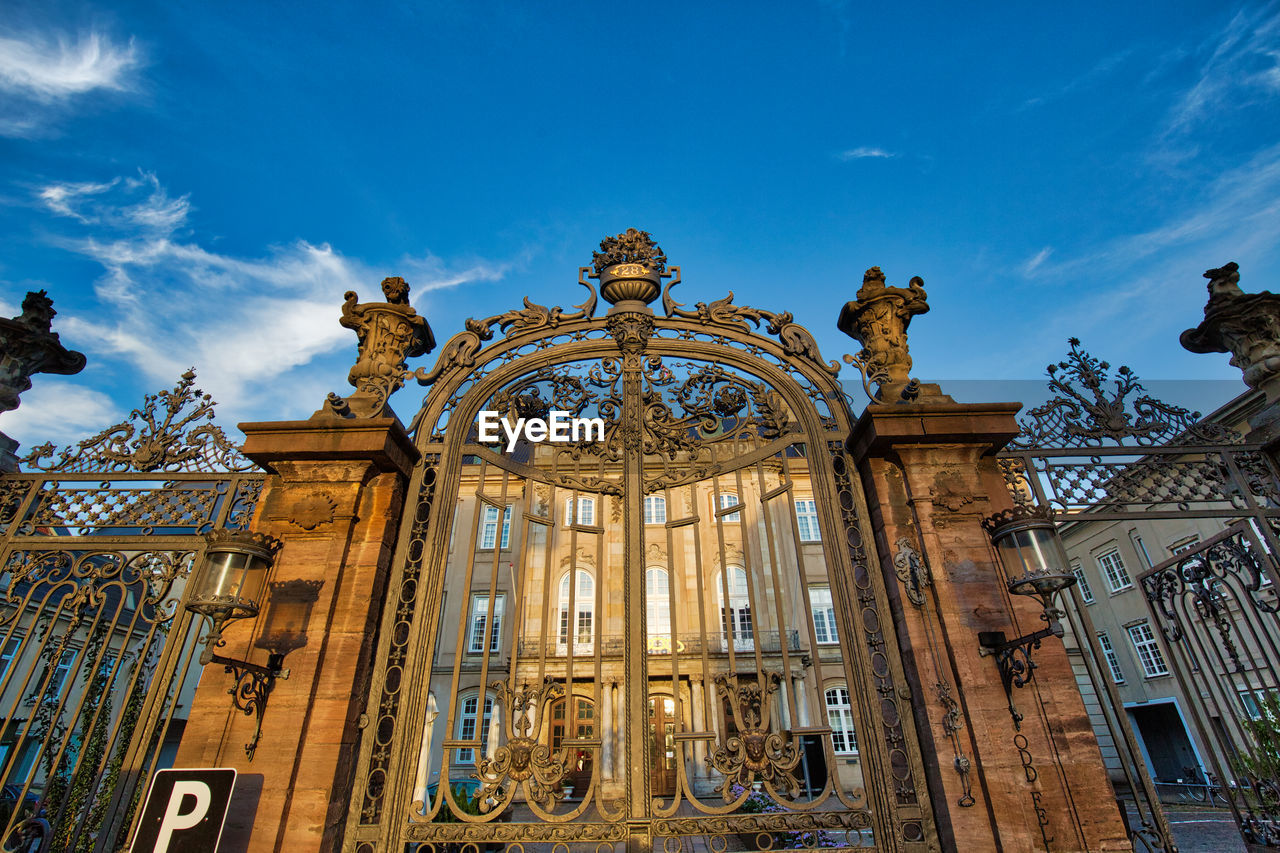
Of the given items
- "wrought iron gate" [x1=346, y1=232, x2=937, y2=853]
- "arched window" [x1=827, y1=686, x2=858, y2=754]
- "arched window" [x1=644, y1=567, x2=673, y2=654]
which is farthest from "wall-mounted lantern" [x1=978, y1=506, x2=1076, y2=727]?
"arched window" [x1=827, y1=686, x2=858, y2=754]

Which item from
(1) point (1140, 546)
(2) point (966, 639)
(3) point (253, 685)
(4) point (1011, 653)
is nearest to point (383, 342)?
(3) point (253, 685)

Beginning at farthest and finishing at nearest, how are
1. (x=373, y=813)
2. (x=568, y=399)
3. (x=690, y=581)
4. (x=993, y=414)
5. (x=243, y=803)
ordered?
(x=690, y=581) < (x=568, y=399) < (x=993, y=414) < (x=373, y=813) < (x=243, y=803)

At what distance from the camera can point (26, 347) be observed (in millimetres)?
6695

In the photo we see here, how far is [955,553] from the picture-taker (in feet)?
17.8

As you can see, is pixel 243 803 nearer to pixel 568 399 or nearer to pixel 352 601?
pixel 352 601

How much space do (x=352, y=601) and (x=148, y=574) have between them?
2.03 m

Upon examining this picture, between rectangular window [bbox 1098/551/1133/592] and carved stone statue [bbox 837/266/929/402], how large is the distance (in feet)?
53.5

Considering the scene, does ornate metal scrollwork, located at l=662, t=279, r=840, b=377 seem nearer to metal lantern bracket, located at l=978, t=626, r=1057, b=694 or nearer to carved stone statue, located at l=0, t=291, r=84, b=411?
metal lantern bracket, located at l=978, t=626, r=1057, b=694

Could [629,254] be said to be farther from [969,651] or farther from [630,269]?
[969,651]

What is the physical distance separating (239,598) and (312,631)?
0.61 metres

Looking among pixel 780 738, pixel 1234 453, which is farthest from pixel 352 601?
pixel 1234 453

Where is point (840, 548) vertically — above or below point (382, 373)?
below

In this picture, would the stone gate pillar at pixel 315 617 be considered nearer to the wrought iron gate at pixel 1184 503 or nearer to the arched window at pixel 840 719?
the wrought iron gate at pixel 1184 503

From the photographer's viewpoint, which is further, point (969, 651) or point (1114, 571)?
point (1114, 571)
